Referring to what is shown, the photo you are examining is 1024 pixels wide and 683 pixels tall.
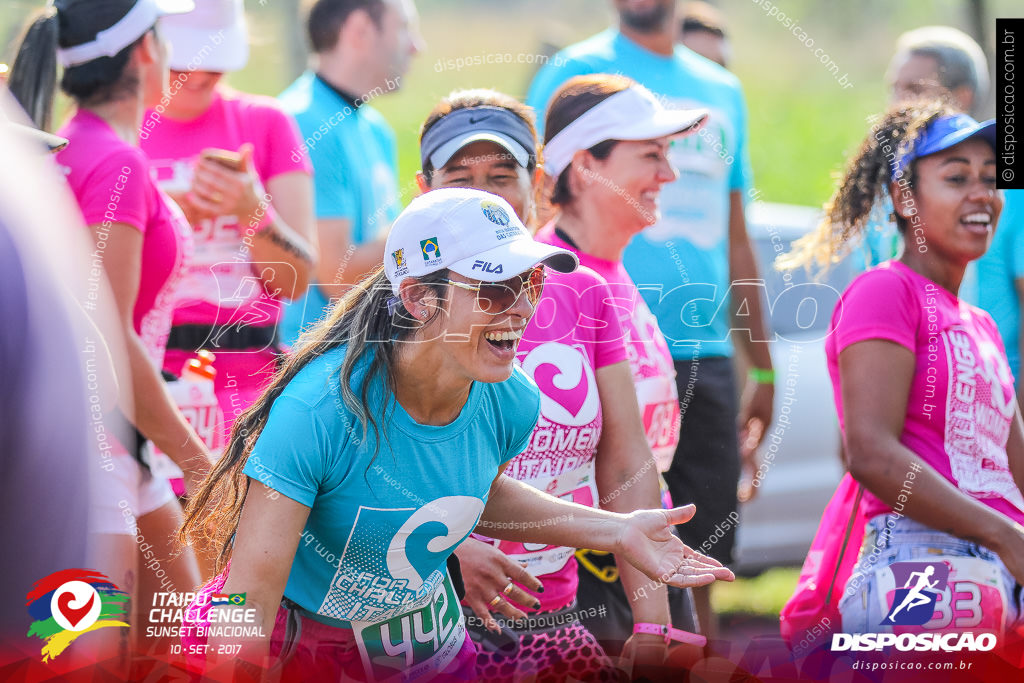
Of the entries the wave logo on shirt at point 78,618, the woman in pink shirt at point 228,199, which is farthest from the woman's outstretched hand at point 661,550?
the woman in pink shirt at point 228,199

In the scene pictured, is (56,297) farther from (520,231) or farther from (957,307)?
(957,307)

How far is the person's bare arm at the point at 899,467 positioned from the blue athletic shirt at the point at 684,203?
0.91m

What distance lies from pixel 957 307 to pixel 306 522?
1.89 metres

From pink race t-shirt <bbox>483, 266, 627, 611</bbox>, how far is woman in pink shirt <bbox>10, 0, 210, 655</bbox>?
82cm

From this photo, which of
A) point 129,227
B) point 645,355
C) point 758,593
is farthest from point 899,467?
point 758,593

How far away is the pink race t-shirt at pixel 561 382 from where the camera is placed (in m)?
2.90

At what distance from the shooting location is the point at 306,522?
7.52ft

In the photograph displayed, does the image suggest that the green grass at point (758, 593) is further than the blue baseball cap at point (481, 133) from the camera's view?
Yes

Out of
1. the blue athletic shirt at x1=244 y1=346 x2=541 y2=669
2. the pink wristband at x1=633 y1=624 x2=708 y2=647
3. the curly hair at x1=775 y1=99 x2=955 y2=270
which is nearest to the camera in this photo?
the blue athletic shirt at x1=244 y1=346 x2=541 y2=669

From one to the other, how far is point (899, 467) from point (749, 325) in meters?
1.49

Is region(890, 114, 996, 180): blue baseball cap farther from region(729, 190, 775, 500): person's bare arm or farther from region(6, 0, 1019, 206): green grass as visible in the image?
region(6, 0, 1019, 206): green grass

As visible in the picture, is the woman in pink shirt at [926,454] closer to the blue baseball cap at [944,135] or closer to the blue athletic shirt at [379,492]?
the blue baseball cap at [944,135]

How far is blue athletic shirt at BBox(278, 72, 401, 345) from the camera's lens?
3.82 m

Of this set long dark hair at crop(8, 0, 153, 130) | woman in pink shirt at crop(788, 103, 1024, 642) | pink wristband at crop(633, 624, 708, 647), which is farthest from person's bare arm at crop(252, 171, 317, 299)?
woman in pink shirt at crop(788, 103, 1024, 642)
